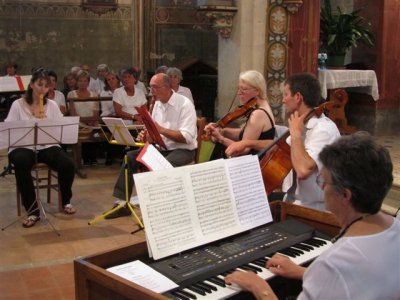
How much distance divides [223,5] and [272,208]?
4.87 meters

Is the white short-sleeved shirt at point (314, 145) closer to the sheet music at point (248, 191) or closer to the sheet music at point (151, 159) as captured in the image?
the sheet music at point (248, 191)

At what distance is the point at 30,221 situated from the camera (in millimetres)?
4797

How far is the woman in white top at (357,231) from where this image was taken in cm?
156

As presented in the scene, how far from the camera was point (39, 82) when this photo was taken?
503 centimetres

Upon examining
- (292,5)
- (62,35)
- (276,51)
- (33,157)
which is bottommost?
(33,157)

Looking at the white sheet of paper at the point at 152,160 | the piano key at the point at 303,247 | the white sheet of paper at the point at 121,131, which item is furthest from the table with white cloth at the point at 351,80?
the piano key at the point at 303,247

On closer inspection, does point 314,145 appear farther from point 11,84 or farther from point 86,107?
point 11,84

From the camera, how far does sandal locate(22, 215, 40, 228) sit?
477cm

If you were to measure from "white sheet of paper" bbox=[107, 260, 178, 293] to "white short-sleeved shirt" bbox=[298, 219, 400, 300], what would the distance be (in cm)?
48

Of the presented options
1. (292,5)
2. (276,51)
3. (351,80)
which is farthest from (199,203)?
(351,80)

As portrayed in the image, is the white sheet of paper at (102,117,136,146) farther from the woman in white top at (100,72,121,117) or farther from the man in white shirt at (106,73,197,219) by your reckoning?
the woman in white top at (100,72,121,117)

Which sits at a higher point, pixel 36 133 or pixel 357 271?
pixel 357 271

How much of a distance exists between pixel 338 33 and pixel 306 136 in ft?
19.0

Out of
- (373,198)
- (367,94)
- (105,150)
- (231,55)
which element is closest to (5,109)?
(105,150)
